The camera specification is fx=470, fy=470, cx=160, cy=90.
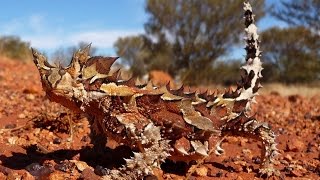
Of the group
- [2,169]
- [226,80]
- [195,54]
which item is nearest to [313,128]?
[2,169]

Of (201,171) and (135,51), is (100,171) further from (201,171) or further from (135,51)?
(135,51)

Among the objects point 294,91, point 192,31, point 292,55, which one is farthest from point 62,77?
point 292,55

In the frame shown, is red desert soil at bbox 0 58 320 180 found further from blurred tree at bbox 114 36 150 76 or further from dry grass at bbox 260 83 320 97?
blurred tree at bbox 114 36 150 76

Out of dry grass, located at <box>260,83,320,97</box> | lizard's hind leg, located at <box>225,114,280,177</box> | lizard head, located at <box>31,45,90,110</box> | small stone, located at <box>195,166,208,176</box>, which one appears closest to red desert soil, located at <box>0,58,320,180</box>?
small stone, located at <box>195,166,208,176</box>

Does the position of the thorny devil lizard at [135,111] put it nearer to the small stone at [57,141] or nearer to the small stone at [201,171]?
the small stone at [201,171]

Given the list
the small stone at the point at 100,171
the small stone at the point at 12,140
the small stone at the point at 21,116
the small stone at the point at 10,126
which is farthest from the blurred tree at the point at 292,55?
the small stone at the point at 100,171

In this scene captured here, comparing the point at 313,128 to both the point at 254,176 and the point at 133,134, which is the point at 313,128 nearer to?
the point at 254,176
